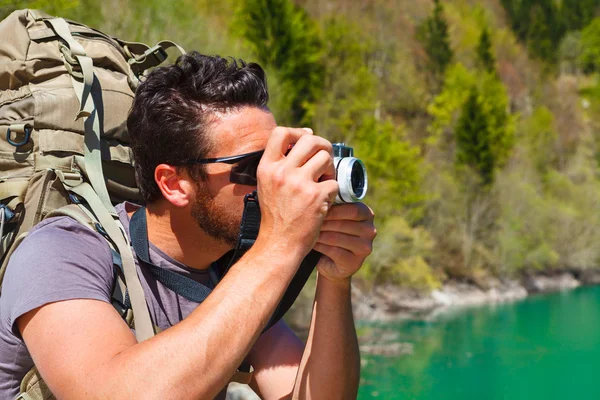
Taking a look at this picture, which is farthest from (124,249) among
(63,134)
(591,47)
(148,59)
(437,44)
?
(591,47)

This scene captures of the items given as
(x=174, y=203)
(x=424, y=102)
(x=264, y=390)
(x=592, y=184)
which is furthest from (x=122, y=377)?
(x=424, y=102)

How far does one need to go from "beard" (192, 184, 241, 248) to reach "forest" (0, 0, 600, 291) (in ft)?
26.0

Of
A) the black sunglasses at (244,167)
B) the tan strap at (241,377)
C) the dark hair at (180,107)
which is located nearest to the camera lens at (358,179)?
the black sunglasses at (244,167)

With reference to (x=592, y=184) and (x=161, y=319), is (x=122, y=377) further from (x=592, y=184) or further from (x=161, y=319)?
(x=592, y=184)

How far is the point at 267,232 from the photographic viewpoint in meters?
1.09

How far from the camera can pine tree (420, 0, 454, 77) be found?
A: 122 feet

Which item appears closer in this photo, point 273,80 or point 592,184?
point 273,80

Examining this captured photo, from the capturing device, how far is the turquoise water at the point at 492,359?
1196cm

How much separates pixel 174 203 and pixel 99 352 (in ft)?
1.41

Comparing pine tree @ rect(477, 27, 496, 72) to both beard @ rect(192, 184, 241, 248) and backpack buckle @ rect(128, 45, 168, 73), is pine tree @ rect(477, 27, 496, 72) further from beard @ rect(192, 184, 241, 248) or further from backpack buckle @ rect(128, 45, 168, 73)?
beard @ rect(192, 184, 241, 248)

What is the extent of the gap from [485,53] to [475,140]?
42.1 ft

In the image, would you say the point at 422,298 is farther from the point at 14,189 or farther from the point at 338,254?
the point at 14,189

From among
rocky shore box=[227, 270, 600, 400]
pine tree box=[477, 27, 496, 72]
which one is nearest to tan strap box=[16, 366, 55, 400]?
rocky shore box=[227, 270, 600, 400]

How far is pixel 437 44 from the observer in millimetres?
37344
